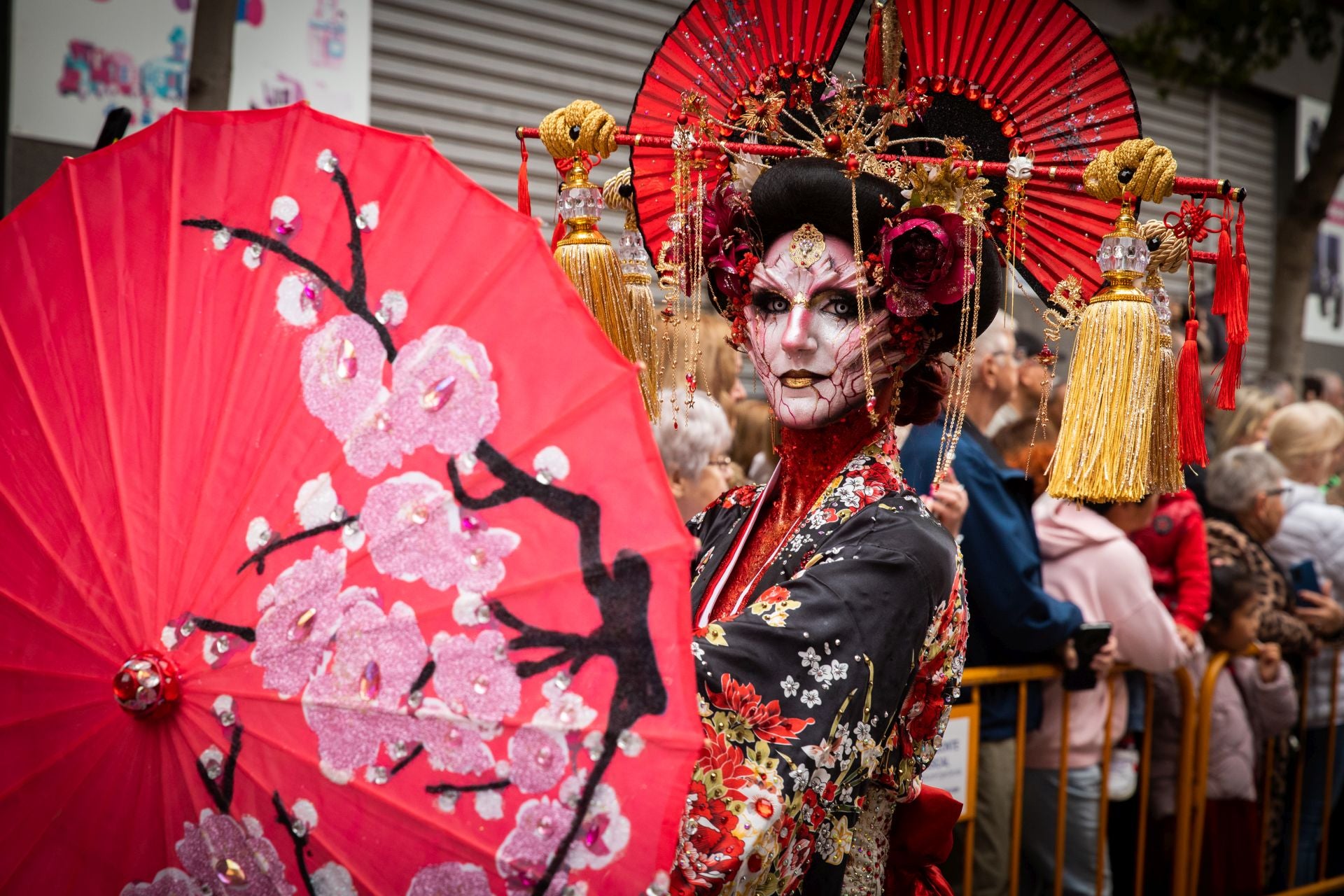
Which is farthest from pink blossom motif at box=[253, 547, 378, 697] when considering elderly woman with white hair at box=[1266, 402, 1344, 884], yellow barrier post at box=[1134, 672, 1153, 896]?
elderly woman with white hair at box=[1266, 402, 1344, 884]

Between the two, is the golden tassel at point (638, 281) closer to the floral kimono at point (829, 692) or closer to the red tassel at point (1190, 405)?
the floral kimono at point (829, 692)

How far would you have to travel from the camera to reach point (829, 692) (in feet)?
5.58

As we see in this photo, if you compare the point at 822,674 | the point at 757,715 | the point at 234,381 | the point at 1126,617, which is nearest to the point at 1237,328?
the point at 822,674

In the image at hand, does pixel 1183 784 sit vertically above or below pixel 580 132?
below

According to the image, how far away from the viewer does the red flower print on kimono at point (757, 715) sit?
1652 mm

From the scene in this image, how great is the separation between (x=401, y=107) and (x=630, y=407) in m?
5.31

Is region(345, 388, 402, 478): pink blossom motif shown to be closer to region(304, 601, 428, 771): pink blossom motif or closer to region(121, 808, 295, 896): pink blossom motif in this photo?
region(304, 601, 428, 771): pink blossom motif

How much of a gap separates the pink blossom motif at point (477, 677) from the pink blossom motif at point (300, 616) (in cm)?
11

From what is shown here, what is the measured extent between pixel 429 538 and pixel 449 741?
0.23 metres

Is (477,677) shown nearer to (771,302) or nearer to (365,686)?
(365,686)

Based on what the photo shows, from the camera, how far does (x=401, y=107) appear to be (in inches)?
247

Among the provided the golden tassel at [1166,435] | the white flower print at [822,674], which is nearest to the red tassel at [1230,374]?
the golden tassel at [1166,435]

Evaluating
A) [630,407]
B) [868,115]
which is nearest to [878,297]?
[868,115]

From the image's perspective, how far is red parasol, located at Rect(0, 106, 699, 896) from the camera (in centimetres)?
140
